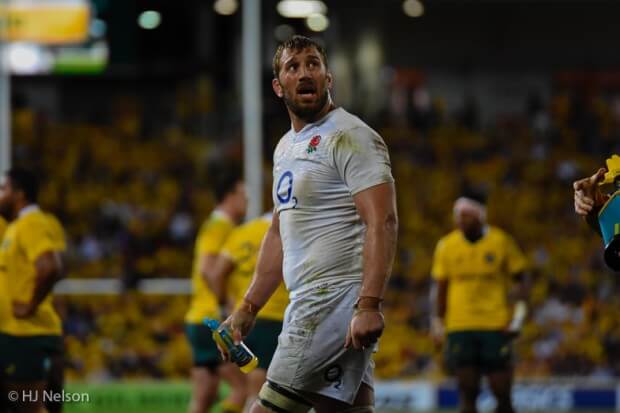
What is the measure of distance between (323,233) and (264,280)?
0.60 m

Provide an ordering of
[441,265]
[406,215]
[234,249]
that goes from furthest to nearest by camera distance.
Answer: [406,215]
[441,265]
[234,249]

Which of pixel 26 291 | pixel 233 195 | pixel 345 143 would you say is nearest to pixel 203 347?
pixel 233 195

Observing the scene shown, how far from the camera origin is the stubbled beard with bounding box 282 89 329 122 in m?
5.88

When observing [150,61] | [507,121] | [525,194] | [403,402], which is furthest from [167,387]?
[150,61]

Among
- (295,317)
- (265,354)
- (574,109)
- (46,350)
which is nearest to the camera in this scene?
(295,317)

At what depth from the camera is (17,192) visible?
9.20 metres

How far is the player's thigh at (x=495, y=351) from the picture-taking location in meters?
11.4

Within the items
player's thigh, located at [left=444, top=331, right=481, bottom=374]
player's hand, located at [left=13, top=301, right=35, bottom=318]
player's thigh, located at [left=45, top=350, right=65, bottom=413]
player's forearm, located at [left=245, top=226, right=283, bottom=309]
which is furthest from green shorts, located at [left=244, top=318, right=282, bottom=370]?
player's forearm, located at [left=245, top=226, right=283, bottom=309]

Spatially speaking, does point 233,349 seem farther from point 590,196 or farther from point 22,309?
point 22,309

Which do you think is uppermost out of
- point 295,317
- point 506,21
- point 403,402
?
point 506,21

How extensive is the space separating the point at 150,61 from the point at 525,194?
9.06 metres

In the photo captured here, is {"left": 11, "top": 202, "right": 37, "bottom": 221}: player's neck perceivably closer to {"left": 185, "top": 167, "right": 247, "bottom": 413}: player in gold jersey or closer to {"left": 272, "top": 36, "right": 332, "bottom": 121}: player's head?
{"left": 185, "top": 167, "right": 247, "bottom": 413}: player in gold jersey

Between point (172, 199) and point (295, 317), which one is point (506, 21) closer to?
point (172, 199)

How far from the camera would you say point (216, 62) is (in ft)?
87.0
